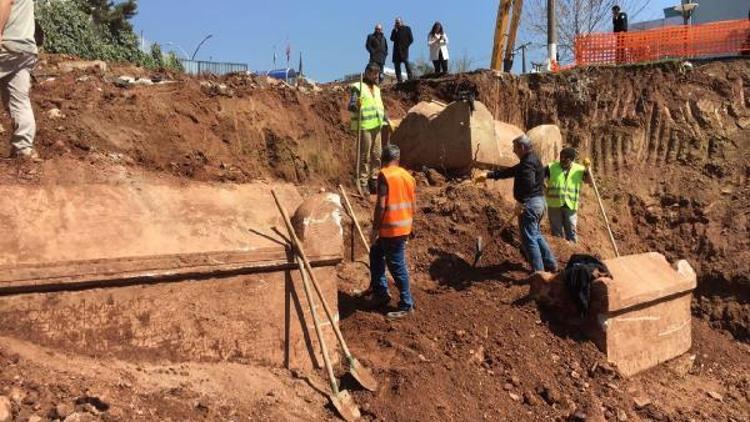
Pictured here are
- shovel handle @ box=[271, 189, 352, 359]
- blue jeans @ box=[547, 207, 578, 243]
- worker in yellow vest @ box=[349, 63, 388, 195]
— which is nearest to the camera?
shovel handle @ box=[271, 189, 352, 359]

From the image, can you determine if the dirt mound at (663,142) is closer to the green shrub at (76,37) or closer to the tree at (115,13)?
the green shrub at (76,37)

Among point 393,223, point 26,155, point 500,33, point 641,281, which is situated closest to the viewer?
point 26,155

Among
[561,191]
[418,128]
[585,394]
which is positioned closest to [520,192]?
[561,191]

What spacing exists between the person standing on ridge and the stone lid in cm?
510

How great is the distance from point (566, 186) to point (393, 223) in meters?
3.17

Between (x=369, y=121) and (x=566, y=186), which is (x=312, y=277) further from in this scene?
(x=369, y=121)

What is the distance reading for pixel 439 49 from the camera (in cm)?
1509

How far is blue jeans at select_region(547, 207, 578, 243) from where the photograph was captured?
866 cm

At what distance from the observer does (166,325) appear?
4.48 m

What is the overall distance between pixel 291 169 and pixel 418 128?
2.04 m

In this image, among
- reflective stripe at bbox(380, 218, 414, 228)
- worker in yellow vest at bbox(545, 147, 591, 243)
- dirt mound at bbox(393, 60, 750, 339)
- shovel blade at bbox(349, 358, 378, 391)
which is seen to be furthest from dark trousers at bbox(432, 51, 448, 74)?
shovel blade at bbox(349, 358, 378, 391)

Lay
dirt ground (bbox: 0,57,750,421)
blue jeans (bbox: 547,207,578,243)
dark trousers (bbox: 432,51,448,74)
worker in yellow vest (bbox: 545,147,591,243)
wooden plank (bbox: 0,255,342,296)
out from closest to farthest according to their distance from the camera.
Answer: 1. wooden plank (bbox: 0,255,342,296)
2. dirt ground (bbox: 0,57,750,421)
3. worker in yellow vest (bbox: 545,147,591,243)
4. blue jeans (bbox: 547,207,578,243)
5. dark trousers (bbox: 432,51,448,74)

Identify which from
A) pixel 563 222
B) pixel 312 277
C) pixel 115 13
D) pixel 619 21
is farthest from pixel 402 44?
pixel 115 13

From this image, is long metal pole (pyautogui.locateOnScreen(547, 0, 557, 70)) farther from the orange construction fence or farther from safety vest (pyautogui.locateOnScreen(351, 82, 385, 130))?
safety vest (pyautogui.locateOnScreen(351, 82, 385, 130))
